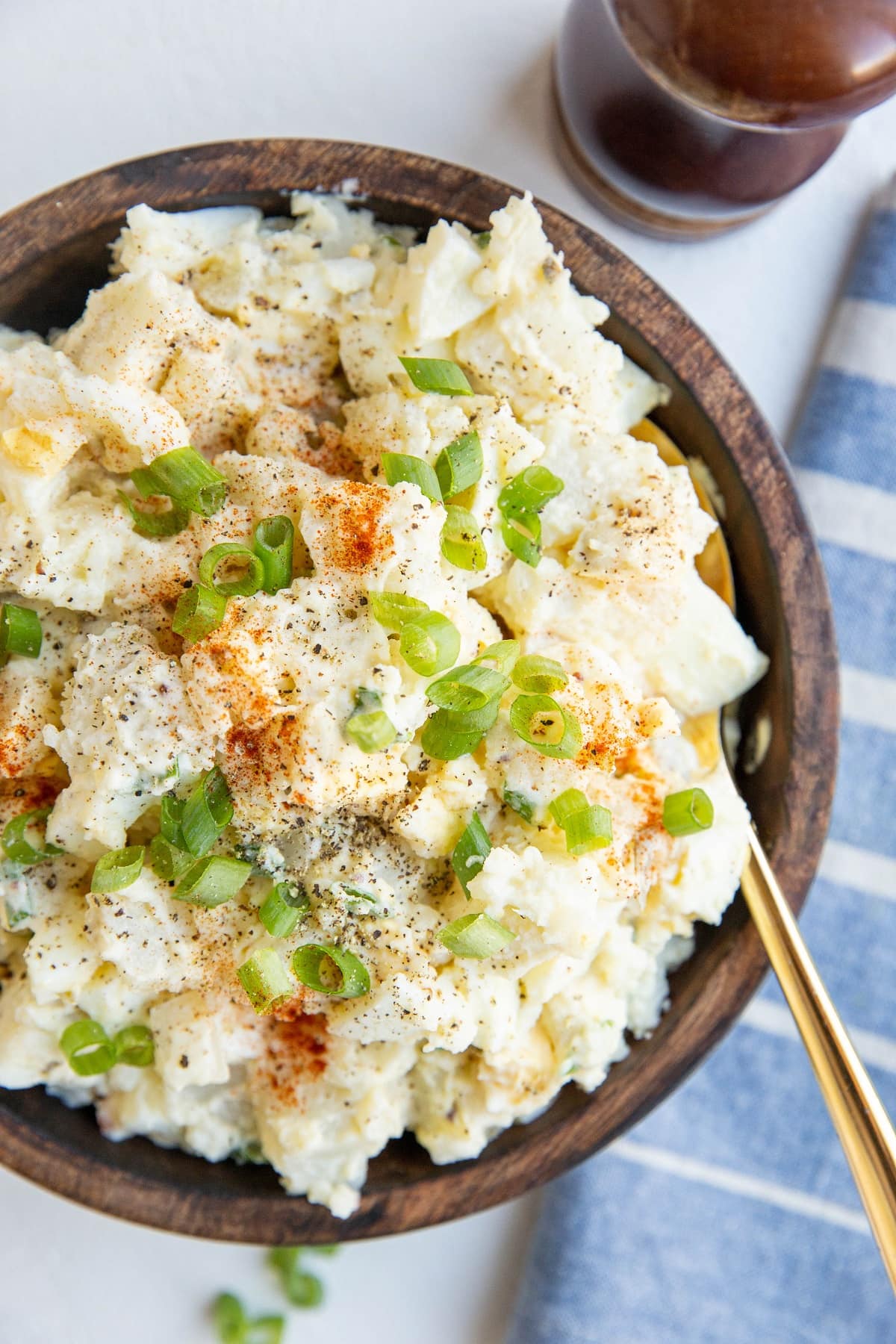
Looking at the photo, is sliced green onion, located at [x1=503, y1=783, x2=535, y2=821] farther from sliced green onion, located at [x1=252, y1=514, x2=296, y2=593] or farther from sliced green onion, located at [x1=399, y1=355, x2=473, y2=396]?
sliced green onion, located at [x1=399, y1=355, x2=473, y2=396]

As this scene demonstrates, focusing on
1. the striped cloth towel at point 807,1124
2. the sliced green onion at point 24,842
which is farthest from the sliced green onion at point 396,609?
the striped cloth towel at point 807,1124

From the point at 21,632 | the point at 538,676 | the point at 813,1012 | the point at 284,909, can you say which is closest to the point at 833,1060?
the point at 813,1012

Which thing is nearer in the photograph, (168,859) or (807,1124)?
(168,859)

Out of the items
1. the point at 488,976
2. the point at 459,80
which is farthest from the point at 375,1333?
the point at 459,80

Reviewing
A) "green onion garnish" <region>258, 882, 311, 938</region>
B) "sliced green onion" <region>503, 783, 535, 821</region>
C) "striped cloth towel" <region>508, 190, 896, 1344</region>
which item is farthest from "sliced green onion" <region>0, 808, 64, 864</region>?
"striped cloth towel" <region>508, 190, 896, 1344</region>

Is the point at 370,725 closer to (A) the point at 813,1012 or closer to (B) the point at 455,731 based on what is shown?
(B) the point at 455,731

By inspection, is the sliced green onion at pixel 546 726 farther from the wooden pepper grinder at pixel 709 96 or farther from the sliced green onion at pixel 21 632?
the wooden pepper grinder at pixel 709 96
